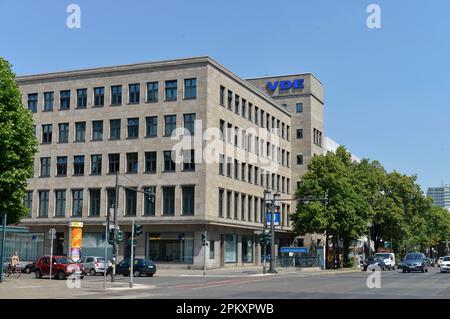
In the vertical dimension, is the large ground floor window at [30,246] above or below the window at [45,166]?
below

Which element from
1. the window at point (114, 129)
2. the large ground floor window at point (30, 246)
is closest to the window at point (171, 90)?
the window at point (114, 129)

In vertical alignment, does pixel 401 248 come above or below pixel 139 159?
below

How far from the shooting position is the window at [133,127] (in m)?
66.8

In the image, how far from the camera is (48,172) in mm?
70375

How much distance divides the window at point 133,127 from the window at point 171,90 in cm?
437

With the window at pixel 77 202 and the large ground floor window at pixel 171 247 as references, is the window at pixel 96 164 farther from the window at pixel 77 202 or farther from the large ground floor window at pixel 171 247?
the large ground floor window at pixel 171 247

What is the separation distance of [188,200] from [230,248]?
9.20 m

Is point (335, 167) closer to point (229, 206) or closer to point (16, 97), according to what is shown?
point (229, 206)

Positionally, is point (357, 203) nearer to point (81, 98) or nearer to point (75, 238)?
point (75, 238)

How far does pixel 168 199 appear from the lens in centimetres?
6438

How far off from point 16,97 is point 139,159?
2838 centimetres

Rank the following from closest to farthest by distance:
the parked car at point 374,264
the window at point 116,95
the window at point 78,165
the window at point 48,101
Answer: the parked car at point 374,264 < the window at point 116,95 < the window at point 78,165 < the window at point 48,101

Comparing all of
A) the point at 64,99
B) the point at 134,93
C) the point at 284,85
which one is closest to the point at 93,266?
the point at 134,93
